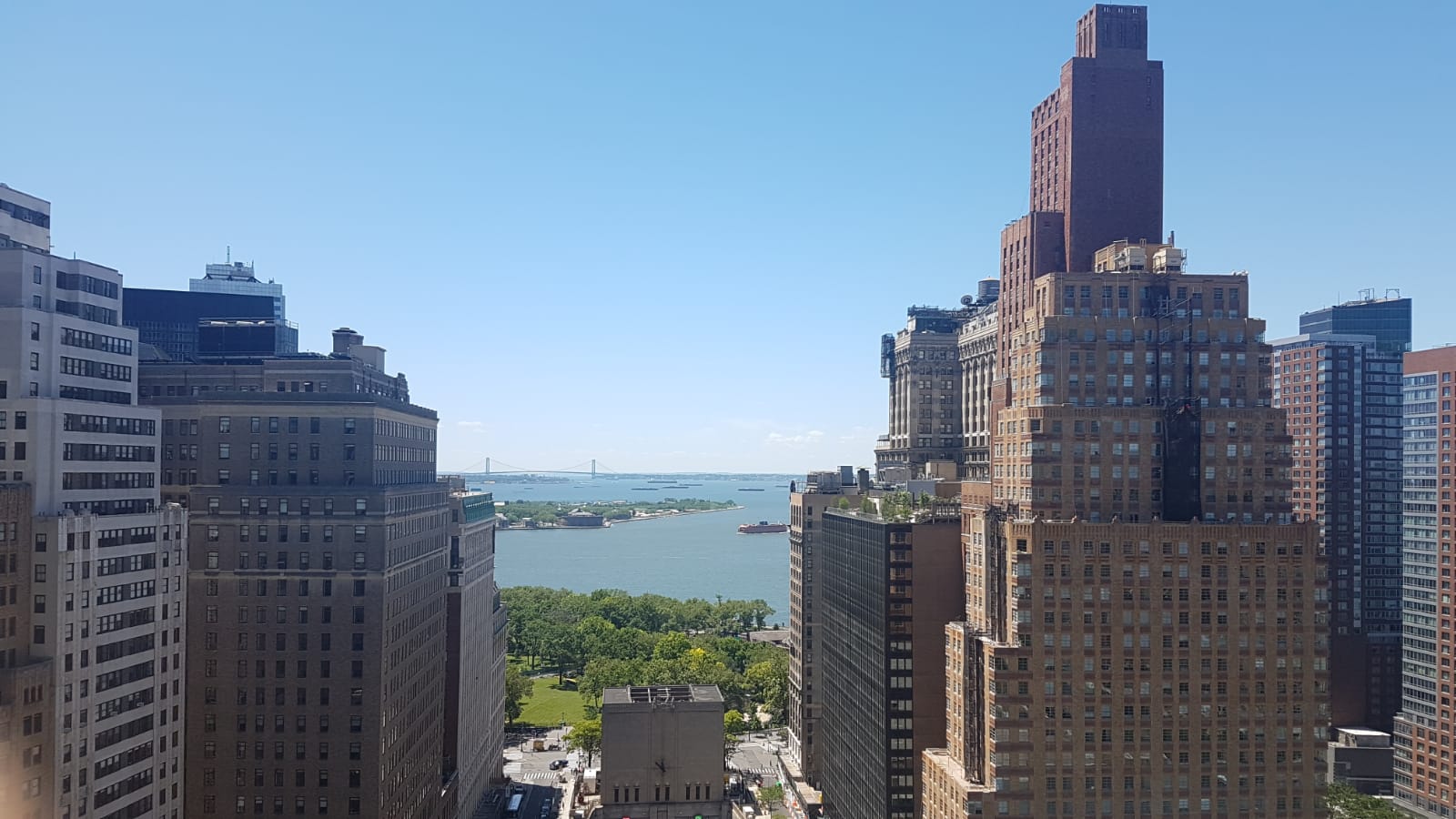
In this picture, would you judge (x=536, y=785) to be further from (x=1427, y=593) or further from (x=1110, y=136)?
(x=1427, y=593)

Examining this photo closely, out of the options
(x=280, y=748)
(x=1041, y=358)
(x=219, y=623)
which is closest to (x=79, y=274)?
(x=219, y=623)

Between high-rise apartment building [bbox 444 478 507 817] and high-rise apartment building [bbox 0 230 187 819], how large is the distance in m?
48.3

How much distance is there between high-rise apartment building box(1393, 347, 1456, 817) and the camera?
167 metres

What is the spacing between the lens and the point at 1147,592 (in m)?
101

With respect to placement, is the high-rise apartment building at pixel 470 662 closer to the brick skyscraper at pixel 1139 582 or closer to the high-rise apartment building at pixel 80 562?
the high-rise apartment building at pixel 80 562

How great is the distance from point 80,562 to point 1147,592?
8899 centimetres

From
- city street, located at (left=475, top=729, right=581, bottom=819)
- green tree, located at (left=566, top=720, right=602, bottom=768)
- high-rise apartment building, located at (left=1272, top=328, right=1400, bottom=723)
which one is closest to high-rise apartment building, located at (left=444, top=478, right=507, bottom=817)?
city street, located at (left=475, top=729, right=581, bottom=819)

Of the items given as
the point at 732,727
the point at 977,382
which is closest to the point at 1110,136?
the point at 977,382

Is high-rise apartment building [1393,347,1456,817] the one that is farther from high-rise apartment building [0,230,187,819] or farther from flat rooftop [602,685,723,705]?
high-rise apartment building [0,230,187,819]

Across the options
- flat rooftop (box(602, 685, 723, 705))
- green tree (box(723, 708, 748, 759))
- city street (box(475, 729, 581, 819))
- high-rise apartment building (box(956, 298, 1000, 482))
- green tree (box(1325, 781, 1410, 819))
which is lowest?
city street (box(475, 729, 581, 819))

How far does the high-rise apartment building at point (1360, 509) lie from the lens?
192m

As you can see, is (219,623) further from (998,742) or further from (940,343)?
(940,343)

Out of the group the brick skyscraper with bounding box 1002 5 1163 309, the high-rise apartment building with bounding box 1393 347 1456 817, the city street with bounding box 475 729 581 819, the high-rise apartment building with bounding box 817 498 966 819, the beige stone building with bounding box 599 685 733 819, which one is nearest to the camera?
the beige stone building with bounding box 599 685 733 819

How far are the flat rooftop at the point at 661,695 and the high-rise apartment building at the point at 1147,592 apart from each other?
27875mm
